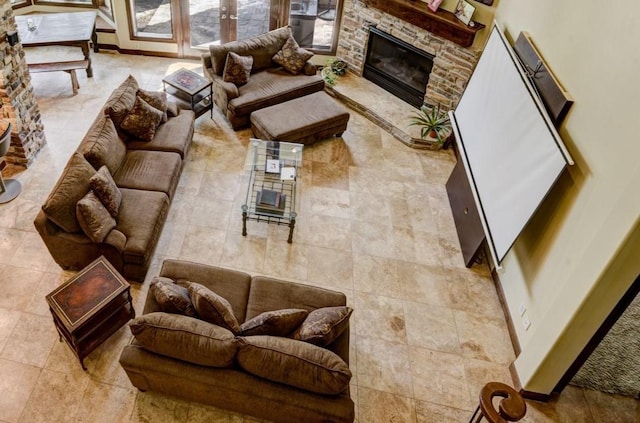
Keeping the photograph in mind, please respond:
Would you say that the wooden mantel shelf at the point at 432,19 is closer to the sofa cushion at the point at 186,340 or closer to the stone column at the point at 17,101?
the stone column at the point at 17,101

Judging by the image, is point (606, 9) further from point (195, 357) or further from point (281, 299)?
point (195, 357)

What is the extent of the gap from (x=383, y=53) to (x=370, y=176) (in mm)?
2220

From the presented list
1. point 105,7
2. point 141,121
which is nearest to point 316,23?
point 105,7

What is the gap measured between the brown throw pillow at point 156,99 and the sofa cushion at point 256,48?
1.05m

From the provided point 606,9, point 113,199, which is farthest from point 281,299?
point 606,9

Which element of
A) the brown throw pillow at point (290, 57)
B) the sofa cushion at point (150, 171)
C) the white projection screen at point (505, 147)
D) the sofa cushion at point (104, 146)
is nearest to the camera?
the white projection screen at point (505, 147)

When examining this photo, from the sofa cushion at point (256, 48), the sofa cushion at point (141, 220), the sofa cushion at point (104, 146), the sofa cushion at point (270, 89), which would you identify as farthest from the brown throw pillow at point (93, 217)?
the sofa cushion at point (256, 48)

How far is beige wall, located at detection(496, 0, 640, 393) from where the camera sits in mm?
3008

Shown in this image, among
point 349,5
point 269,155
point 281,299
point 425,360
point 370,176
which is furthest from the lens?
point 349,5

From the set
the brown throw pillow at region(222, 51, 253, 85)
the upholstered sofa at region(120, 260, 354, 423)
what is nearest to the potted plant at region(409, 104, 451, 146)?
the brown throw pillow at region(222, 51, 253, 85)

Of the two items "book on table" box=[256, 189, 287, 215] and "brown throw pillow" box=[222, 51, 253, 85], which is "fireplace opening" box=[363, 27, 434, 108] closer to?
"brown throw pillow" box=[222, 51, 253, 85]

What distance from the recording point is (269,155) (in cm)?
542

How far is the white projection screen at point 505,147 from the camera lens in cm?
369

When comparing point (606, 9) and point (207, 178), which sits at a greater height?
point (606, 9)
